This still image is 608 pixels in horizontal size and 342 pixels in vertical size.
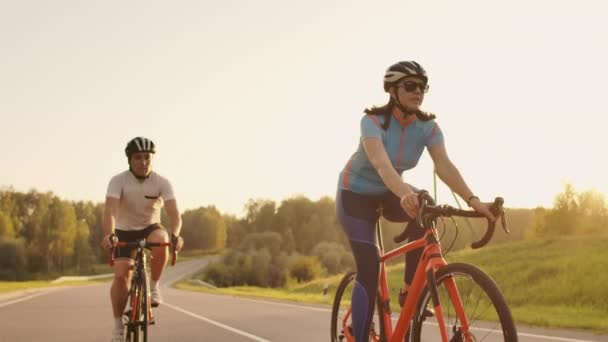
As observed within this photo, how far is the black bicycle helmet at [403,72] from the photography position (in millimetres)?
4496

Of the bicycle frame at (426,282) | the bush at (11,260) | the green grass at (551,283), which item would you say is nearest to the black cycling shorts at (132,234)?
the bicycle frame at (426,282)

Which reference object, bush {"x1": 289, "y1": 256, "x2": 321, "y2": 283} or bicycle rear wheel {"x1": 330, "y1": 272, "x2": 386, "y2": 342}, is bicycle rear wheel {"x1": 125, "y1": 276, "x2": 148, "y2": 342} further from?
bush {"x1": 289, "y1": 256, "x2": 321, "y2": 283}

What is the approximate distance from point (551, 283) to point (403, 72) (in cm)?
2138

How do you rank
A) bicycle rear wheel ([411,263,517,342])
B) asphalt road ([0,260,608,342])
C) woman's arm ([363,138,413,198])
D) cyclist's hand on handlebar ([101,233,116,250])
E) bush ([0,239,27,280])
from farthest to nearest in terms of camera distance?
bush ([0,239,27,280]) → asphalt road ([0,260,608,342]) → cyclist's hand on handlebar ([101,233,116,250]) → woman's arm ([363,138,413,198]) → bicycle rear wheel ([411,263,517,342])

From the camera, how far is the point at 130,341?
686 centimetres

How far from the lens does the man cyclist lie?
7.11 metres

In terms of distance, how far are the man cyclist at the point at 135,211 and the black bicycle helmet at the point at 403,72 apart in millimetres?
3184

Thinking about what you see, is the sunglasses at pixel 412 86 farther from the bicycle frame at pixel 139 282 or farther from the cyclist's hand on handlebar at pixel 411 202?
Answer: the bicycle frame at pixel 139 282

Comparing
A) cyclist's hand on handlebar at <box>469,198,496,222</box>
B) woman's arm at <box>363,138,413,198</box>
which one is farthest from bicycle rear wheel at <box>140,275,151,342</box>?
cyclist's hand on handlebar at <box>469,198,496,222</box>

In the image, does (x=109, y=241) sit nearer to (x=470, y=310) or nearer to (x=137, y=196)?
(x=137, y=196)

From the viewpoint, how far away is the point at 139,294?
6906 mm

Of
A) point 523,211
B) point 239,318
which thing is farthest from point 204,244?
point 239,318

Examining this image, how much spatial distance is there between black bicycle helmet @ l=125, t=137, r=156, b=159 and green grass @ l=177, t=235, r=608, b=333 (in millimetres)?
6939

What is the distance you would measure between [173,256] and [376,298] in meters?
2.52
